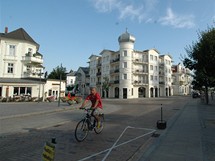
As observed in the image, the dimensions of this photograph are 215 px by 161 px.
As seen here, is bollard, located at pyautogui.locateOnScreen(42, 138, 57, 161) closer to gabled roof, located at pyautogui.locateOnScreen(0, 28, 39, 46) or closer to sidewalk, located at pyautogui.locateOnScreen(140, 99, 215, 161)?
sidewalk, located at pyautogui.locateOnScreen(140, 99, 215, 161)

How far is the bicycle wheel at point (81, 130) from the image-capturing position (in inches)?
257

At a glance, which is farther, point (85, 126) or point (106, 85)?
point (106, 85)

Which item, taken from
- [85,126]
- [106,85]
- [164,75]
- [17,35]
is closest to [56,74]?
[106,85]

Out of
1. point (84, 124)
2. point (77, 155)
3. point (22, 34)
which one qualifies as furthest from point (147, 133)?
Result: point (22, 34)

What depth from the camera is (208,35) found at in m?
10.5

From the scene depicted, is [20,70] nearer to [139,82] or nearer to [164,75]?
[139,82]

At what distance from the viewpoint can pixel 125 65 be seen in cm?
5544

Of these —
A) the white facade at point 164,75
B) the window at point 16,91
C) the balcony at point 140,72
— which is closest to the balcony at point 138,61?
the balcony at point 140,72

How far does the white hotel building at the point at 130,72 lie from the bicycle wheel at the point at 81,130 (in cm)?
4752

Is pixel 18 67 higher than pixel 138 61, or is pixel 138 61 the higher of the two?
pixel 138 61

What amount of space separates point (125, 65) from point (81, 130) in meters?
49.6

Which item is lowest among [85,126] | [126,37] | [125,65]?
[85,126]

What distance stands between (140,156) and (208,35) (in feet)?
28.4

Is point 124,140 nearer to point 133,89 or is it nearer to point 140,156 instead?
point 140,156
